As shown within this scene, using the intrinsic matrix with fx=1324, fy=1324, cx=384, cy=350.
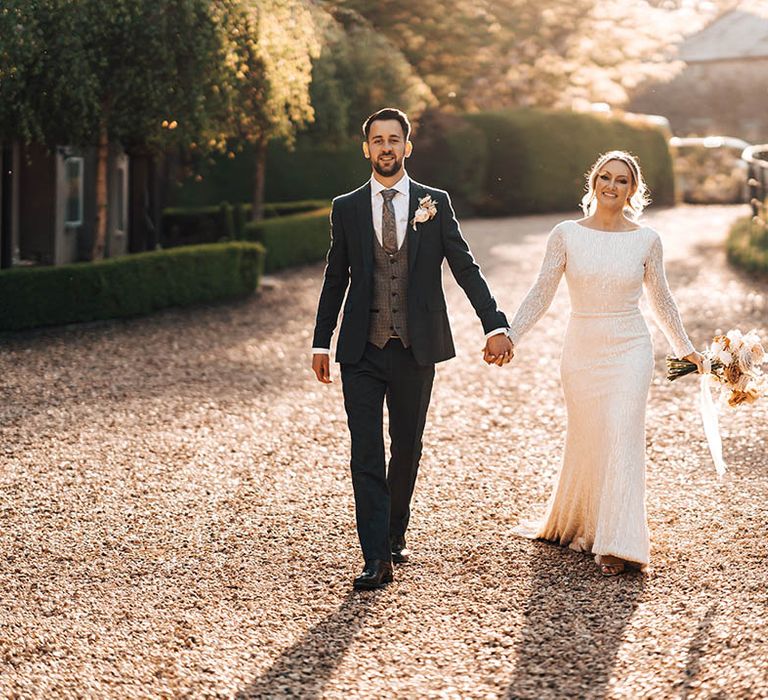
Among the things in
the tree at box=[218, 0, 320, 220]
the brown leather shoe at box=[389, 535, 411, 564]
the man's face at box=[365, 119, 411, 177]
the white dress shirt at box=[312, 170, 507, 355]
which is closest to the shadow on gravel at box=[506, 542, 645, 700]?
the brown leather shoe at box=[389, 535, 411, 564]

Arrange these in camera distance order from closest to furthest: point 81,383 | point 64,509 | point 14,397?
point 64,509, point 14,397, point 81,383

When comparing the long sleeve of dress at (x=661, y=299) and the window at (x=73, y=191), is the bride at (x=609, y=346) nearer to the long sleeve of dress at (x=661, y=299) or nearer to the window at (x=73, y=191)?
the long sleeve of dress at (x=661, y=299)

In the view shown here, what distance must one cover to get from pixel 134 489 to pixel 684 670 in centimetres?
383

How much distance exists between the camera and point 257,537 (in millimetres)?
6352

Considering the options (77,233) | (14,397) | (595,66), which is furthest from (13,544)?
(595,66)

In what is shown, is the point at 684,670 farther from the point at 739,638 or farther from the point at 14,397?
the point at 14,397

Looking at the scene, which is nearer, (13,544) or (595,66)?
(13,544)

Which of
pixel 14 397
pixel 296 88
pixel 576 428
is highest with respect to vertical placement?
pixel 296 88

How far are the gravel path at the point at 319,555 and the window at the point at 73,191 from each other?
27.7ft

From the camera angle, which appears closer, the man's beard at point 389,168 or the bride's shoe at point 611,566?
the man's beard at point 389,168

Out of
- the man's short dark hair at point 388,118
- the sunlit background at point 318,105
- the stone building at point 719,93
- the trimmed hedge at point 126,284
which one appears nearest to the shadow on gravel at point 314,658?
the man's short dark hair at point 388,118

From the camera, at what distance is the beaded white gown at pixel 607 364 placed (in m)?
5.69

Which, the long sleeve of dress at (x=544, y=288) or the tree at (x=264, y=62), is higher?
the tree at (x=264, y=62)

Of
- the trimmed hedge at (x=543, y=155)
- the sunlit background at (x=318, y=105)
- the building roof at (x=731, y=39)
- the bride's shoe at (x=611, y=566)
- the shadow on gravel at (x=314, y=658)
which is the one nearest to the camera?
the shadow on gravel at (x=314, y=658)
